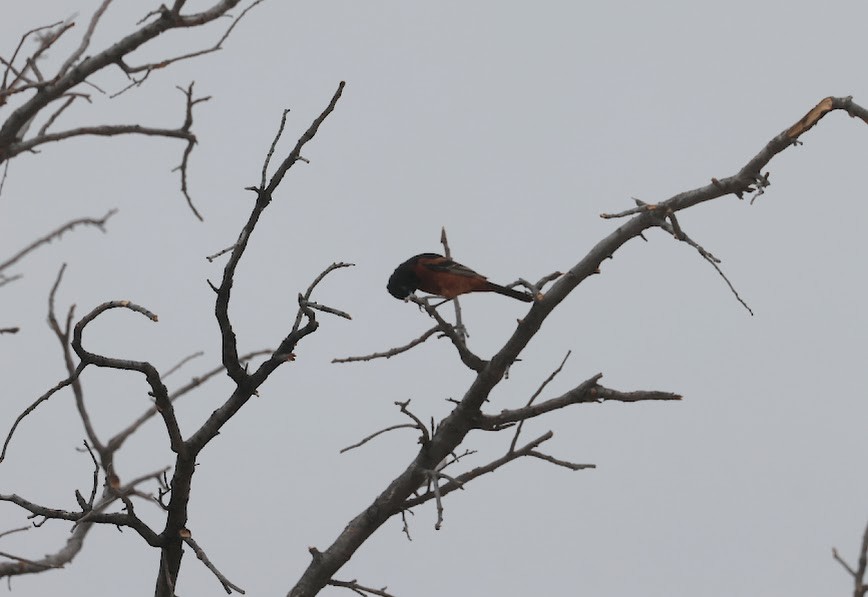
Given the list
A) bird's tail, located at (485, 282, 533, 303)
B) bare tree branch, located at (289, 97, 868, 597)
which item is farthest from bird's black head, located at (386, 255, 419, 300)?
bare tree branch, located at (289, 97, 868, 597)

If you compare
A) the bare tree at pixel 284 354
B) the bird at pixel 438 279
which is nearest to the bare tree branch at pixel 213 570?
the bare tree at pixel 284 354

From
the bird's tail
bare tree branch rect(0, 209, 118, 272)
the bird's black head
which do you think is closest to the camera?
bare tree branch rect(0, 209, 118, 272)

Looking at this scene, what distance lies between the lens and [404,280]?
924 centimetres

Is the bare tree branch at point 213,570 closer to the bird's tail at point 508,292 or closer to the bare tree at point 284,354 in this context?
the bare tree at point 284,354

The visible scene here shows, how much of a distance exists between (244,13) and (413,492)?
3134 millimetres

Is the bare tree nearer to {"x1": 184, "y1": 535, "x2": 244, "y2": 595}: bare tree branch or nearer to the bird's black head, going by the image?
{"x1": 184, "y1": 535, "x2": 244, "y2": 595}: bare tree branch

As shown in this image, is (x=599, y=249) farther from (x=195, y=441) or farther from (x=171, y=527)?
(x=171, y=527)

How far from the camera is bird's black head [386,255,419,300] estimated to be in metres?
9.18

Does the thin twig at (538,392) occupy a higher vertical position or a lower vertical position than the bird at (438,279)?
lower

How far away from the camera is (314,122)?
4.82 m

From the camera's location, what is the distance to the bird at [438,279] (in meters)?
8.34

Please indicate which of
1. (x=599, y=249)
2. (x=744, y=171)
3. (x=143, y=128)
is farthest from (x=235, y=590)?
(x=744, y=171)

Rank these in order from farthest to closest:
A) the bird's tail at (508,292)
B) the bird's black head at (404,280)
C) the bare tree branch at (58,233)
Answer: the bird's black head at (404,280) < the bird's tail at (508,292) < the bare tree branch at (58,233)

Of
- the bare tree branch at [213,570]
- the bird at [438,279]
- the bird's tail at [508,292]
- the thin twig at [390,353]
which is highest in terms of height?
the bird at [438,279]
